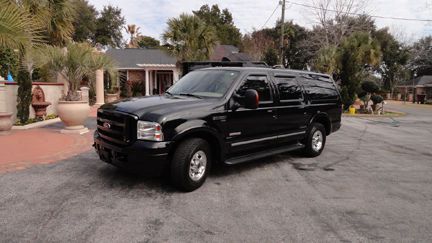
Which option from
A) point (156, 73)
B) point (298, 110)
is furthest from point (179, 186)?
point (156, 73)

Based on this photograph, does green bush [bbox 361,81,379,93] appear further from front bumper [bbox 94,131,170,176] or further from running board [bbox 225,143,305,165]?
front bumper [bbox 94,131,170,176]

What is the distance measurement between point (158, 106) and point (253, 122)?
1742mm

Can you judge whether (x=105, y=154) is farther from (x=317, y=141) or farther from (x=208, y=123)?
(x=317, y=141)

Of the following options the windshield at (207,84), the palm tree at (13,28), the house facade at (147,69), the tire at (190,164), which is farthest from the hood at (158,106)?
the house facade at (147,69)

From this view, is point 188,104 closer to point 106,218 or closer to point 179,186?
point 179,186

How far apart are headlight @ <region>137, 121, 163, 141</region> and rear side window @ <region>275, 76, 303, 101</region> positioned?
8.87 feet

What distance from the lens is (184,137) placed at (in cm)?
462

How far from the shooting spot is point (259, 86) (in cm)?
572

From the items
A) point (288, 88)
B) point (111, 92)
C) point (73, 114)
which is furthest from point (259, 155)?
point (111, 92)

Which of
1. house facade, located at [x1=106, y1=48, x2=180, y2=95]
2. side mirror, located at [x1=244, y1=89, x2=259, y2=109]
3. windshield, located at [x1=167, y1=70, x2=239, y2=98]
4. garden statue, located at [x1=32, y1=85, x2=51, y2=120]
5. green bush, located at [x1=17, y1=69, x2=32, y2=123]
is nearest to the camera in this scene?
side mirror, located at [x1=244, y1=89, x2=259, y2=109]

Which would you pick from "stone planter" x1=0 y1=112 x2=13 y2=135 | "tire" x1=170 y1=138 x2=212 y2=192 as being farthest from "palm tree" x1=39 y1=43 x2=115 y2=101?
"tire" x1=170 y1=138 x2=212 y2=192

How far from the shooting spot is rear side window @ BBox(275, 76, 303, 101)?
6086 mm

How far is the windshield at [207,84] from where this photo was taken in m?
5.36

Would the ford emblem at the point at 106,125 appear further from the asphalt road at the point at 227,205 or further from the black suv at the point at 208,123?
the asphalt road at the point at 227,205
